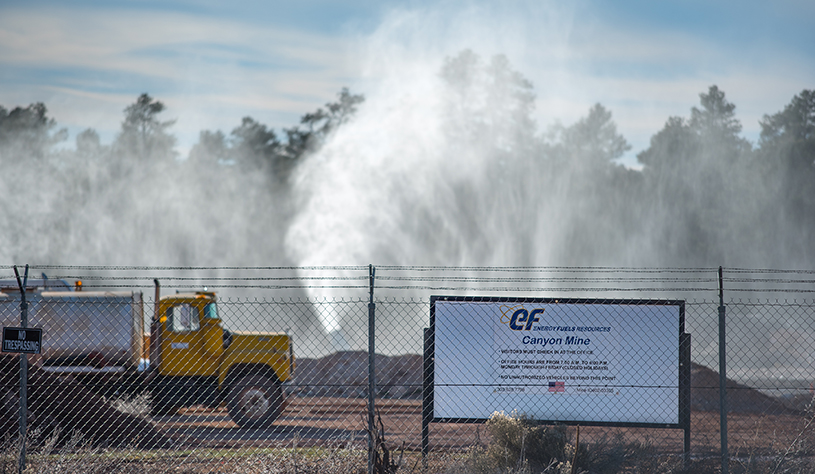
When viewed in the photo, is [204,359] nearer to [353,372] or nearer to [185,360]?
[185,360]

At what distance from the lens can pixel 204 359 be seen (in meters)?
13.2

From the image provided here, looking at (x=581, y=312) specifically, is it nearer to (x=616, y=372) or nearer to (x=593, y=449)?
(x=616, y=372)

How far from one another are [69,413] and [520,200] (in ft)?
130

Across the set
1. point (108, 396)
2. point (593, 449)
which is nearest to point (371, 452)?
point (593, 449)

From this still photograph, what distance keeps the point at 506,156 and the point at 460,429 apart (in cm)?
3736

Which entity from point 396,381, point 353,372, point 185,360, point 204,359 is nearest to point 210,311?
point 204,359

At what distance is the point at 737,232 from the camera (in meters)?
45.5

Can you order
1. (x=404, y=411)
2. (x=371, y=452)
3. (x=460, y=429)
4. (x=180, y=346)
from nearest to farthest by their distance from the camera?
1. (x=371, y=452)
2. (x=460, y=429)
3. (x=180, y=346)
4. (x=404, y=411)

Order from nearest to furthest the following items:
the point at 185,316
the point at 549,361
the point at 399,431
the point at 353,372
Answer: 1. the point at 549,361
2. the point at 399,431
3. the point at 185,316
4. the point at 353,372

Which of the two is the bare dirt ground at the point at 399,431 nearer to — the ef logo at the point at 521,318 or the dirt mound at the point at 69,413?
the dirt mound at the point at 69,413

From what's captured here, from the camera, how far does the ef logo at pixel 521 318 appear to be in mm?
7375

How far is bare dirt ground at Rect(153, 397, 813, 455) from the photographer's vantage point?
10266mm

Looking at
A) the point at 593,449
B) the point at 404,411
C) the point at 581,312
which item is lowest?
the point at 404,411

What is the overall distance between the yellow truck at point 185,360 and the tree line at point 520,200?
33.2 metres
